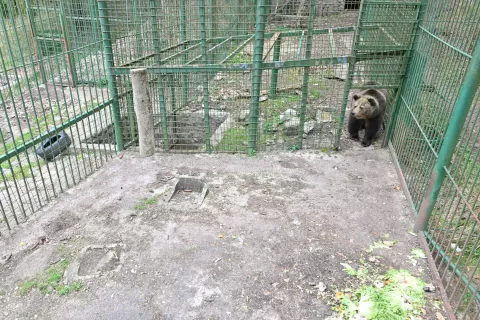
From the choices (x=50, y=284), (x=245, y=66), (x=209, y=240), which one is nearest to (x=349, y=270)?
(x=209, y=240)

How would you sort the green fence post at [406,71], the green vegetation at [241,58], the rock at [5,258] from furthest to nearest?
1. the green vegetation at [241,58]
2. the green fence post at [406,71]
3. the rock at [5,258]

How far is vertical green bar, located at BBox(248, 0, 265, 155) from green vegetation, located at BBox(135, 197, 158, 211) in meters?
1.96

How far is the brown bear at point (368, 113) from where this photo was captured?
582cm

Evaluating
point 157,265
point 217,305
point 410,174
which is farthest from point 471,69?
point 157,265

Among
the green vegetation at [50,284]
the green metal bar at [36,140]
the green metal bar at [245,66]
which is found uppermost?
the green metal bar at [245,66]

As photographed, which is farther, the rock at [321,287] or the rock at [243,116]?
the rock at [243,116]

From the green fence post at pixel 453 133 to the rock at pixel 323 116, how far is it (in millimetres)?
3391

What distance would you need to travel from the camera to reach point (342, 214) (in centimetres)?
446

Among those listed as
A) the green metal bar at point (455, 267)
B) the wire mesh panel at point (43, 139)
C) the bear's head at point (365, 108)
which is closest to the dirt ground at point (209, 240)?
the green metal bar at point (455, 267)

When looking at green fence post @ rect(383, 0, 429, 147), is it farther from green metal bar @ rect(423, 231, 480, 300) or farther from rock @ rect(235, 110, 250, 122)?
rock @ rect(235, 110, 250, 122)

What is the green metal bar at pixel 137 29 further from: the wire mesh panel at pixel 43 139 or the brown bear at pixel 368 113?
the brown bear at pixel 368 113

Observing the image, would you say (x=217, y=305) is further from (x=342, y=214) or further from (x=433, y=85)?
(x=433, y=85)

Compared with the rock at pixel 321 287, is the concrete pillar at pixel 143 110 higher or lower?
higher

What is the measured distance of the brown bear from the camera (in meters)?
5.82
